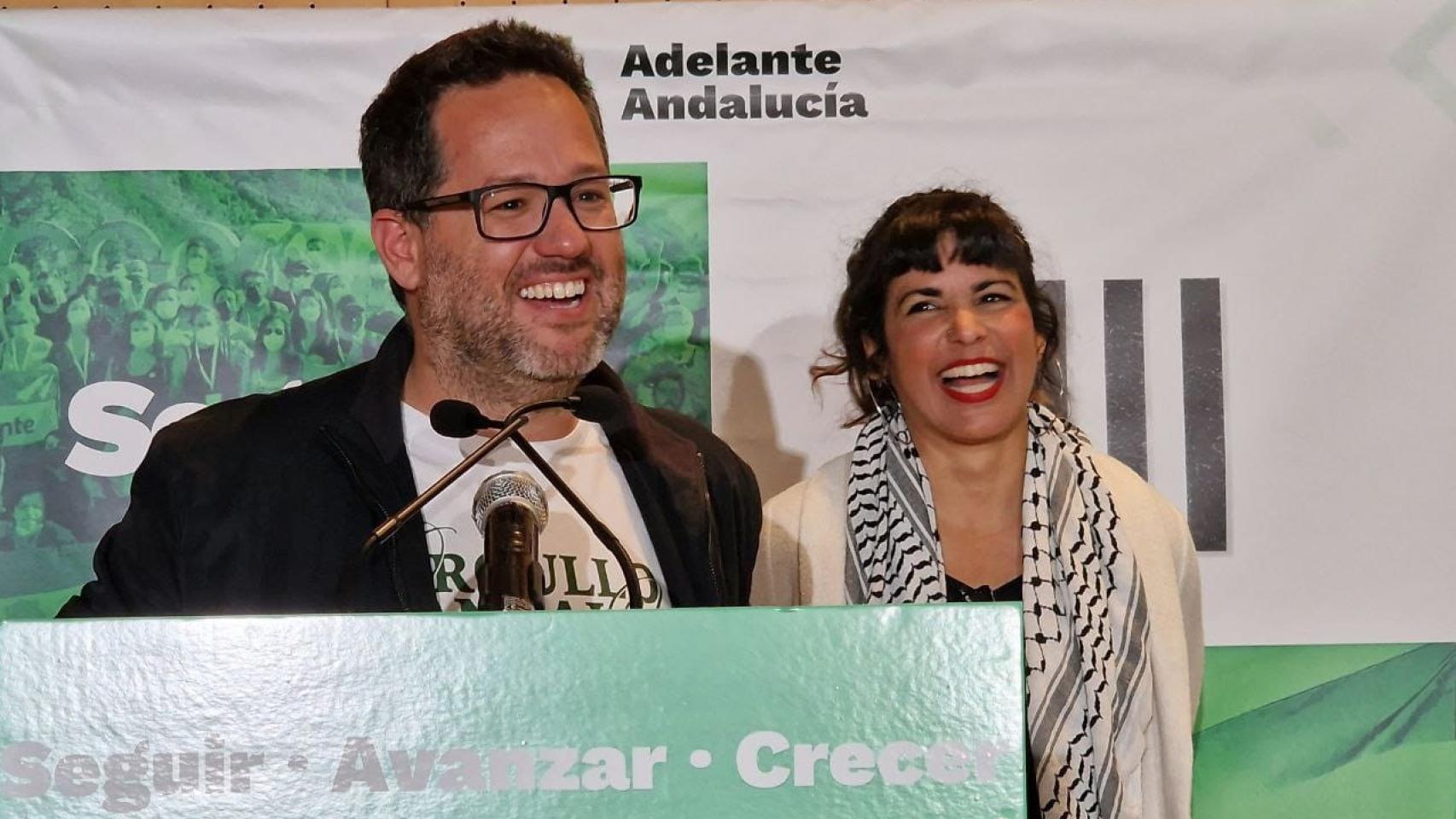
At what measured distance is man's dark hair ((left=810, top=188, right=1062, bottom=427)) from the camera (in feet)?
9.12

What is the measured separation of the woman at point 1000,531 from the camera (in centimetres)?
272

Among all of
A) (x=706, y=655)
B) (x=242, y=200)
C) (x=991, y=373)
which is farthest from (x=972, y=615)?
(x=242, y=200)

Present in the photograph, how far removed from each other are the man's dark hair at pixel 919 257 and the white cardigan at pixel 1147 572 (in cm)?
21

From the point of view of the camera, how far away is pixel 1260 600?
278cm

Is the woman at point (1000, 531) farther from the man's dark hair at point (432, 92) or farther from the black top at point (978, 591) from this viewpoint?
the man's dark hair at point (432, 92)

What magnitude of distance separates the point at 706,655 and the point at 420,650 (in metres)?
0.15

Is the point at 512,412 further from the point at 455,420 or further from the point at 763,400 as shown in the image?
the point at 763,400

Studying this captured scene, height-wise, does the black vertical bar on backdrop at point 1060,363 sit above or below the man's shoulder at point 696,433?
above

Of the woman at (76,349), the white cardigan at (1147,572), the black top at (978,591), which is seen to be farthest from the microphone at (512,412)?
the woman at (76,349)

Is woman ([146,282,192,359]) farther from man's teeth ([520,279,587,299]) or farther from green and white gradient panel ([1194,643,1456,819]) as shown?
green and white gradient panel ([1194,643,1456,819])

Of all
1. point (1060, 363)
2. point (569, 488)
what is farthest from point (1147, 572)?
point (569, 488)

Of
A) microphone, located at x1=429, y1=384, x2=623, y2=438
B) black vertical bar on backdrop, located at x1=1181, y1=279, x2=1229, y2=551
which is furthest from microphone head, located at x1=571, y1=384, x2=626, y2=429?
black vertical bar on backdrop, located at x1=1181, y1=279, x2=1229, y2=551

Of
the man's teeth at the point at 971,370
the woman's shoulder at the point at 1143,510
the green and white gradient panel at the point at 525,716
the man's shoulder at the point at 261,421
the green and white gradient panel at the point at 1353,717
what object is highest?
the man's teeth at the point at 971,370

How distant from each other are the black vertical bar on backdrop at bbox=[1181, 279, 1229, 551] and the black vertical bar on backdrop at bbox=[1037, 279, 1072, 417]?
0.20m
